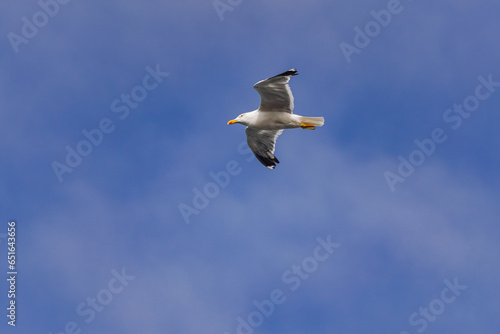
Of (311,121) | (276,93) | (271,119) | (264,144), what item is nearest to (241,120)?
(271,119)

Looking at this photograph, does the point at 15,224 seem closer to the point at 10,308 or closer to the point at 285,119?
the point at 10,308

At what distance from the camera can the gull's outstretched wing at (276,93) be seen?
31.0 meters

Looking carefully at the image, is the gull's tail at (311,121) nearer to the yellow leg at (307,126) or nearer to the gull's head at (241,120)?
the yellow leg at (307,126)

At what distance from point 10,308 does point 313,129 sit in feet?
42.3

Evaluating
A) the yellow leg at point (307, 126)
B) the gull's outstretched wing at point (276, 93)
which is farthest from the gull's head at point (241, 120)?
the yellow leg at point (307, 126)

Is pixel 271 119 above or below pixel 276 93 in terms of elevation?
below

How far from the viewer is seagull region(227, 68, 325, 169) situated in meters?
31.3

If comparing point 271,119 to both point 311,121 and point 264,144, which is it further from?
point 264,144

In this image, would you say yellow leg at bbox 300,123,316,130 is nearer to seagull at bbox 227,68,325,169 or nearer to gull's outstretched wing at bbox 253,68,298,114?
seagull at bbox 227,68,325,169

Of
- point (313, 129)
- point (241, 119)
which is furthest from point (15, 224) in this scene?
point (313, 129)

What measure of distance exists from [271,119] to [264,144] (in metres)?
2.17

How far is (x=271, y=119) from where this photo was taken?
1282 inches

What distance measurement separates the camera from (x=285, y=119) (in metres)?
32.4

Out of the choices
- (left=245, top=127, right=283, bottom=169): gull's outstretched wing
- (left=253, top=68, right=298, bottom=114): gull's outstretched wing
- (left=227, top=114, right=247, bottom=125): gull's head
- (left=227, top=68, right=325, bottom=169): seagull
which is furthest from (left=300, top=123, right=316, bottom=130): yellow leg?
(left=227, top=114, right=247, bottom=125): gull's head
